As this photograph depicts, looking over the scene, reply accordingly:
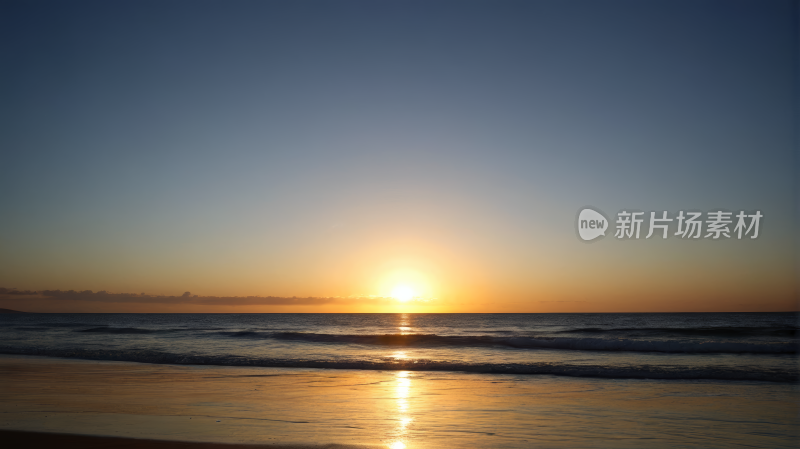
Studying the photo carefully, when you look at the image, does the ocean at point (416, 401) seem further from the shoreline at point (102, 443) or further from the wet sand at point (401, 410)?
the shoreline at point (102, 443)

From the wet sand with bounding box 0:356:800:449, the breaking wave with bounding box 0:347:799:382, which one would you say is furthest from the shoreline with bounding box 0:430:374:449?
the breaking wave with bounding box 0:347:799:382

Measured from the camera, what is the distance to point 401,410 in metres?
9.30

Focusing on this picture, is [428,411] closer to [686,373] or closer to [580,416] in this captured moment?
[580,416]

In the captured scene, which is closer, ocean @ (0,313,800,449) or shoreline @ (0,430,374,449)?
shoreline @ (0,430,374,449)

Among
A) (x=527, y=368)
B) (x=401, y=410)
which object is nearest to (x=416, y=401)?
(x=401, y=410)

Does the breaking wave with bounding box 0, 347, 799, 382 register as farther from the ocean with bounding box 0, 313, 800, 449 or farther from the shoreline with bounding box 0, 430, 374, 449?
the shoreline with bounding box 0, 430, 374, 449

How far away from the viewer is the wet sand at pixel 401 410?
24.5 ft

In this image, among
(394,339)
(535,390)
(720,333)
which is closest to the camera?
(535,390)

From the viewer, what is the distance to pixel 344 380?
13766 millimetres

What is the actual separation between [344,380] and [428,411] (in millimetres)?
5036

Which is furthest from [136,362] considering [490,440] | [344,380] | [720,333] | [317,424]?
[720,333]

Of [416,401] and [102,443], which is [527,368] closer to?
[416,401]

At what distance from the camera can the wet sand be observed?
294 inches

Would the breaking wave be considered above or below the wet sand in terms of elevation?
below
